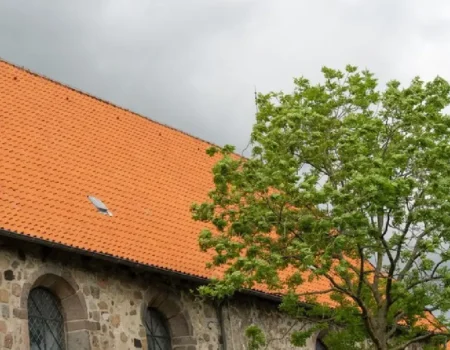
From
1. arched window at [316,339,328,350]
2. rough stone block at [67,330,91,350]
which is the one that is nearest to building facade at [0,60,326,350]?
rough stone block at [67,330,91,350]

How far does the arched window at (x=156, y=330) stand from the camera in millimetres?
18906

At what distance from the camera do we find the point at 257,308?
20.7 meters

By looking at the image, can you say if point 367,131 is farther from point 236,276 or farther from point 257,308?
point 257,308

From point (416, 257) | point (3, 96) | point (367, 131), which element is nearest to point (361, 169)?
point (367, 131)

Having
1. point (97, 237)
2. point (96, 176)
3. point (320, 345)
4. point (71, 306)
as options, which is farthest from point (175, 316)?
point (320, 345)

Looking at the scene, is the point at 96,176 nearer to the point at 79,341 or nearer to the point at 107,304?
the point at 107,304

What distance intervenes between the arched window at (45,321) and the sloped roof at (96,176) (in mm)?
914

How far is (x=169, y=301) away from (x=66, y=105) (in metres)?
5.19

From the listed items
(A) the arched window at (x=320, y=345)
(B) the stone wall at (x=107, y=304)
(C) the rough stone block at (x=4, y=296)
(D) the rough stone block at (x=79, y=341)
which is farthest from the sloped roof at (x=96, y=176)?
(D) the rough stone block at (x=79, y=341)

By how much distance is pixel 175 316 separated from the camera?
1923cm

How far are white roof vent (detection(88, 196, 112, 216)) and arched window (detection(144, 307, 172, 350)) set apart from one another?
1.75 meters

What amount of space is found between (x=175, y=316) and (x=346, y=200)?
4379 mm

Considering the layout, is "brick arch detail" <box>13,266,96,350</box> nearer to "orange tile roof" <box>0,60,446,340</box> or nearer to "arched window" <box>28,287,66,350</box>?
"arched window" <box>28,287,66,350</box>

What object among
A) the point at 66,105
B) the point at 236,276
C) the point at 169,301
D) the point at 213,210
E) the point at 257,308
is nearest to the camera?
the point at 236,276
